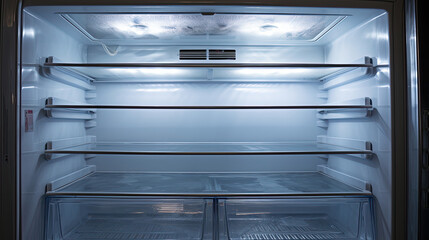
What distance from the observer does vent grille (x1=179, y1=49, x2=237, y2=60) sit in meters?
2.01

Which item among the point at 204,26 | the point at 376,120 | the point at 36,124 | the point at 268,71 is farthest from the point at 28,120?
the point at 376,120

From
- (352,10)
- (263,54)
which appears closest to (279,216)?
(263,54)

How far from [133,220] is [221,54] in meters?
1.36

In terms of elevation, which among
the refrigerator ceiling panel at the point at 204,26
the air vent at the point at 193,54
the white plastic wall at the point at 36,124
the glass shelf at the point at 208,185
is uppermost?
the refrigerator ceiling panel at the point at 204,26

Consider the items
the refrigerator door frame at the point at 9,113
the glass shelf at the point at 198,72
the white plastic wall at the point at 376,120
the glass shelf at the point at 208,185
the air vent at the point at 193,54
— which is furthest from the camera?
the air vent at the point at 193,54

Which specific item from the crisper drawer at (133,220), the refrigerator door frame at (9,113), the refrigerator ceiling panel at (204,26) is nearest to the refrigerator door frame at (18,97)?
the refrigerator door frame at (9,113)

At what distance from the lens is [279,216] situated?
1849 millimetres

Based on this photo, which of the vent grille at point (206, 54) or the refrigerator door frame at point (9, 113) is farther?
the vent grille at point (206, 54)

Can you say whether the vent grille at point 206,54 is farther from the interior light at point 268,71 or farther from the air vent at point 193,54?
the interior light at point 268,71

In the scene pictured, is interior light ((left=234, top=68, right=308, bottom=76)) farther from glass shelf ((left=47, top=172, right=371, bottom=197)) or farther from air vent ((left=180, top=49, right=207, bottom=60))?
glass shelf ((left=47, top=172, right=371, bottom=197))

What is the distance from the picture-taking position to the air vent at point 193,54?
2010 millimetres

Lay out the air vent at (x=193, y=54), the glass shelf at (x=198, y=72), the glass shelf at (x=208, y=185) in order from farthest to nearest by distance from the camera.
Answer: the air vent at (x=193, y=54) < the glass shelf at (x=198, y=72) < the glass shelf at (x=208, y=185)

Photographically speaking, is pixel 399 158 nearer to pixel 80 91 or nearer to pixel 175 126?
pixel 175 126

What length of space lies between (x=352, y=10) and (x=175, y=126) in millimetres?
1488
